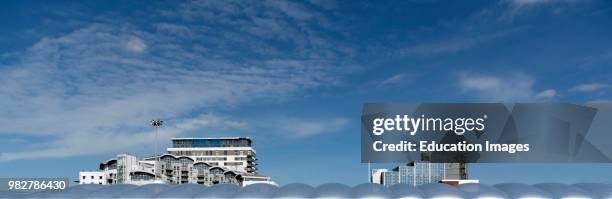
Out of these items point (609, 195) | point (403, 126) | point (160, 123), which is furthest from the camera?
point (160, 123)

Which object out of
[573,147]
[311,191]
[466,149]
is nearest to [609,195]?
[311,191]

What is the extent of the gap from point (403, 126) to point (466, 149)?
4983 millimetres

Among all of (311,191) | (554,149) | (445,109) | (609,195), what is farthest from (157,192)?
(554,149)

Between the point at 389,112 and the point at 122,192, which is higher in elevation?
the point at 389,112

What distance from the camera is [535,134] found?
51594mm

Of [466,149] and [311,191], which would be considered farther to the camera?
[466,149]

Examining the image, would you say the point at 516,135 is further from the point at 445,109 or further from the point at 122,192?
the point at 122,192

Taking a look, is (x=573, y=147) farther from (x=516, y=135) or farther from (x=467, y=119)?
(x=467, y=119)

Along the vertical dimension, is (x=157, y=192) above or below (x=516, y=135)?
below

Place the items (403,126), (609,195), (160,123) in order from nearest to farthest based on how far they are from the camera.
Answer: (609,195)
(403,126)
(160,123)

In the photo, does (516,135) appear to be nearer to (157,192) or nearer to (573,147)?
(573,147)

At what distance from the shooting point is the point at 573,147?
5238cm

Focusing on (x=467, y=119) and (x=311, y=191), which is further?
(x=467, y=119)

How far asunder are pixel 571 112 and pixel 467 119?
28.0 feet
